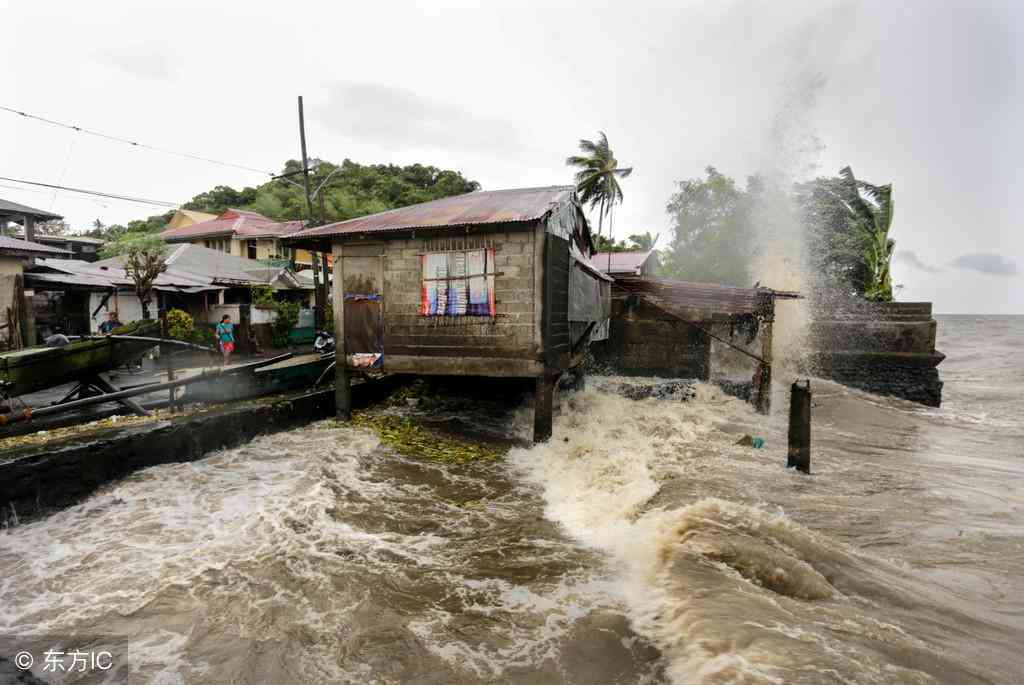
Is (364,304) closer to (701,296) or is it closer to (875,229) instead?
(701,296)

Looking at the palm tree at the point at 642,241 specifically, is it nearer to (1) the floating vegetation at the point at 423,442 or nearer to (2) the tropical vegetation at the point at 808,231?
(2) the tropical vegetation at the point at 808,231

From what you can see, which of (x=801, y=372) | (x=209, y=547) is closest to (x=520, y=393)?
(x=209, y=547)

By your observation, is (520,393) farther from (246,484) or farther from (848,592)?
(848,592)

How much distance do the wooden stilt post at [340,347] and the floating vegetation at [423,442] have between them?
1.39ft

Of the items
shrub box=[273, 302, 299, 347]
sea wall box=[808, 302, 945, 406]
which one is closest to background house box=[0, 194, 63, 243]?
shrub box=[273, 302, 299, 347]

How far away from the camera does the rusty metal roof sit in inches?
601

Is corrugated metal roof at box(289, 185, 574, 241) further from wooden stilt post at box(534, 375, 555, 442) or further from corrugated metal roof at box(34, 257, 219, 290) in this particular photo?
corrugated metal roof at box(34, 257, 219, 290)

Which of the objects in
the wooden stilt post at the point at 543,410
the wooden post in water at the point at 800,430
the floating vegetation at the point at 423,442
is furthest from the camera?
the wooden stilt post at the point at 543,410

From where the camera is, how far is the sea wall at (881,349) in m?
21.8

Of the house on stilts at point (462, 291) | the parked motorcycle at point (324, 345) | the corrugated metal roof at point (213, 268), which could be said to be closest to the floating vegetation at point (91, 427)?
the house on stilts at point (462, 291)

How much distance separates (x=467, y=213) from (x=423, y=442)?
526 centimetres

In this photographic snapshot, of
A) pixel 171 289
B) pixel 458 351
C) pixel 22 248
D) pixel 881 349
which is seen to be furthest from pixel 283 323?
pixel 881 349

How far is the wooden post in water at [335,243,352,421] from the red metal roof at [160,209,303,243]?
2764 cm

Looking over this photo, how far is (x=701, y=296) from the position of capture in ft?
53.3
